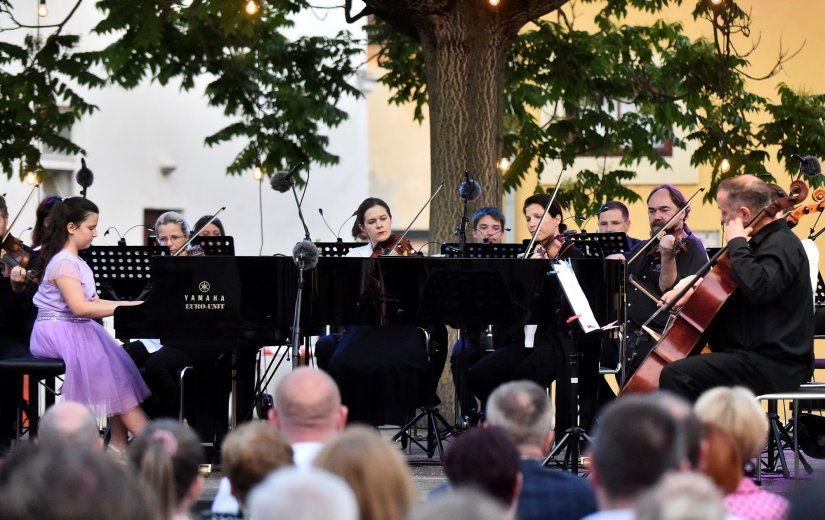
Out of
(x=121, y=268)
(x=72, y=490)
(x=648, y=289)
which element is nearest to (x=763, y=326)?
(x=648, y=289)

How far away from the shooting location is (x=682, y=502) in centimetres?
263

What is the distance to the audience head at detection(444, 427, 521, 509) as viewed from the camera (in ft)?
12.0

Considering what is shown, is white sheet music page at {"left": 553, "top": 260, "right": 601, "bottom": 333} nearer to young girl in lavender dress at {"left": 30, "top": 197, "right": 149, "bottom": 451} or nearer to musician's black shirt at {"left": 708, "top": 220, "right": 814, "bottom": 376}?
musician's black shirt at {"left": 708, "top": 220, "right": 814, "bottom": 376}

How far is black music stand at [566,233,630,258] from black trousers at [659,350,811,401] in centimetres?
205

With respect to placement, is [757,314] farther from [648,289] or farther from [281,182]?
[281,182]

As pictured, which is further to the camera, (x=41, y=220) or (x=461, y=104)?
(x=461, y=104)

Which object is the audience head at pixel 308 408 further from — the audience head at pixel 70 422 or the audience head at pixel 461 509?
the audience head at pixel 461 509

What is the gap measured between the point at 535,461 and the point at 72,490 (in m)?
2.21

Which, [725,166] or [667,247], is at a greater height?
[725,166]

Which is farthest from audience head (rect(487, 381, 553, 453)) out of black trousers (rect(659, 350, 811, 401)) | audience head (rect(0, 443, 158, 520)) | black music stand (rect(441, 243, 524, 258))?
black music stand (rect(441, 243, 524, 258))

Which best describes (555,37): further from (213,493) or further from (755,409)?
(755,409)

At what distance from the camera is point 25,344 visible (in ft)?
29.2

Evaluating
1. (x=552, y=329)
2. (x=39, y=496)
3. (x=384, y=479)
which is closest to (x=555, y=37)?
(x=552, y=329)

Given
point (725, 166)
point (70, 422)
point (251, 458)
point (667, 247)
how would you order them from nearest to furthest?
point (251, 458) → point (70, 422) → point (667, 247) → point (725, 166)
